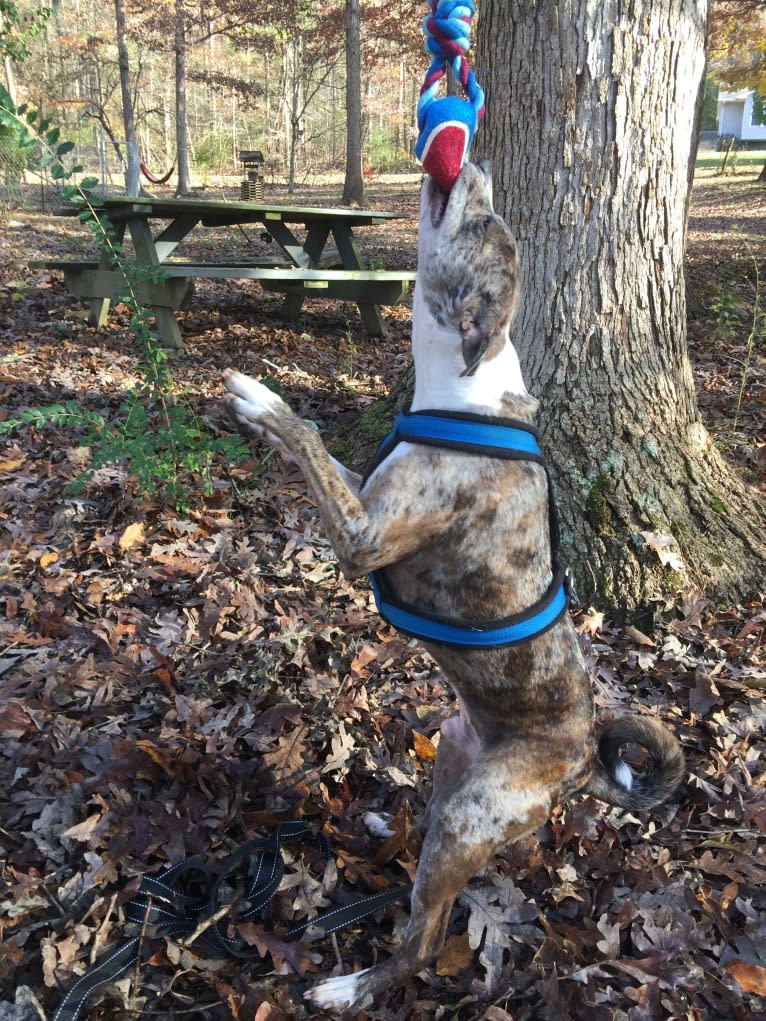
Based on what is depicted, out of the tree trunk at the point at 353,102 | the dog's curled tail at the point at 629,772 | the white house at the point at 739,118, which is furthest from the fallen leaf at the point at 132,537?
the white house at the point at 739,118

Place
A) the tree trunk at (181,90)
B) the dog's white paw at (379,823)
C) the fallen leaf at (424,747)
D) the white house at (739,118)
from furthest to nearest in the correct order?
the white house at (739,118), the tree trunk at (181,90), the fallen leaf at (424,747), the dog's white paw at (379,823)

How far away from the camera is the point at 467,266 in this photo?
7.95 feet

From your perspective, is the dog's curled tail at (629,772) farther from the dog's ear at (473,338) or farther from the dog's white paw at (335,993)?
the dog's ear at (473,338)

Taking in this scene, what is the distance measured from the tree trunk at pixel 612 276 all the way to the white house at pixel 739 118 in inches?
2251

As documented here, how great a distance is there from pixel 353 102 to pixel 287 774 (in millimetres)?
21058

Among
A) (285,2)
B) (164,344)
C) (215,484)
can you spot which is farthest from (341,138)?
(215,484)

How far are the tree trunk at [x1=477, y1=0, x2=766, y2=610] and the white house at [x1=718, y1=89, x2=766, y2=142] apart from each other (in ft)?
188

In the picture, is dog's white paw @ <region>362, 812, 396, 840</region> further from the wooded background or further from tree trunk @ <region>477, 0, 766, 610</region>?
the wooded background

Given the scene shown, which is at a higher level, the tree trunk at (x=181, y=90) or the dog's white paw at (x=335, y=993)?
the tree trunk at (x=181, y=90)

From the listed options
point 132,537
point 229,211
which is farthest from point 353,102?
point 132,537

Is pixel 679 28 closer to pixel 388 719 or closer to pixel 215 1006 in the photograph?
pixel 388 719

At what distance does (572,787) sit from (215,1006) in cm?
138

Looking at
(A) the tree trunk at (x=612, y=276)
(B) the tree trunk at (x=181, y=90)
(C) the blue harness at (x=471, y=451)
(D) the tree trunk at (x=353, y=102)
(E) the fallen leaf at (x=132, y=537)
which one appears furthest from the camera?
(B) the tree trunk at (x=181, y=90)

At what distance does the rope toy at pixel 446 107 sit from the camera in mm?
2270
